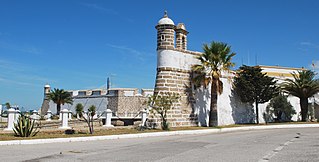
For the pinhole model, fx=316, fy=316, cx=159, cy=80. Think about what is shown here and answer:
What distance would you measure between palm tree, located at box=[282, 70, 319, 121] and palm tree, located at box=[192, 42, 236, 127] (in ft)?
34.8

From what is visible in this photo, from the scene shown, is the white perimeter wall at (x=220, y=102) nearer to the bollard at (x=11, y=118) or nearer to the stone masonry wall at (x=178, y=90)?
the stone masonry wall at (x=178, y=90)

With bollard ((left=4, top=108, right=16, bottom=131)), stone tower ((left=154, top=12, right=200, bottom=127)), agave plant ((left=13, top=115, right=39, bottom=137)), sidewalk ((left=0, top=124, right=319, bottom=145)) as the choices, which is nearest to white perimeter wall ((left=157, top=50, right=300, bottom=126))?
stone tower ((left=154, top=12, right=200, bottom=127))

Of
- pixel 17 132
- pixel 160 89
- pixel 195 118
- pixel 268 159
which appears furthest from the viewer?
pixel 195 118

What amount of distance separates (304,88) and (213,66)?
1238 centimetres

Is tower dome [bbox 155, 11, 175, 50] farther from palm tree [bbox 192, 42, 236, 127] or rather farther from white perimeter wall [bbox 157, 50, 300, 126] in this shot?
palm tree [bbox 192, 42, 236, 127]

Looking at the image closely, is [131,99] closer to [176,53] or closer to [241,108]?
[241,108]

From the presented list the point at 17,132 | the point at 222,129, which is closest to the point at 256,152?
the point at 17,132

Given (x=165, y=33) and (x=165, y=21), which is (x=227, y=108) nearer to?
(x=165, y=33)

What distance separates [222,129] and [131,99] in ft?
82.3

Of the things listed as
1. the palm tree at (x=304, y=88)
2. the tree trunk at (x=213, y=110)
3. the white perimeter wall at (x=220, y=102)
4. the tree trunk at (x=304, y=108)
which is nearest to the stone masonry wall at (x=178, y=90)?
the white perimeter wall at (x=220, y=102)

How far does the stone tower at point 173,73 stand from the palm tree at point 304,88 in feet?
42.6

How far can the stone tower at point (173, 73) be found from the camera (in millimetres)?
23328

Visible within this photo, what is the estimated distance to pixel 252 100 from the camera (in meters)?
29.7

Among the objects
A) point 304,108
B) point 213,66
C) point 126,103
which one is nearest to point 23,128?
point 213,66
